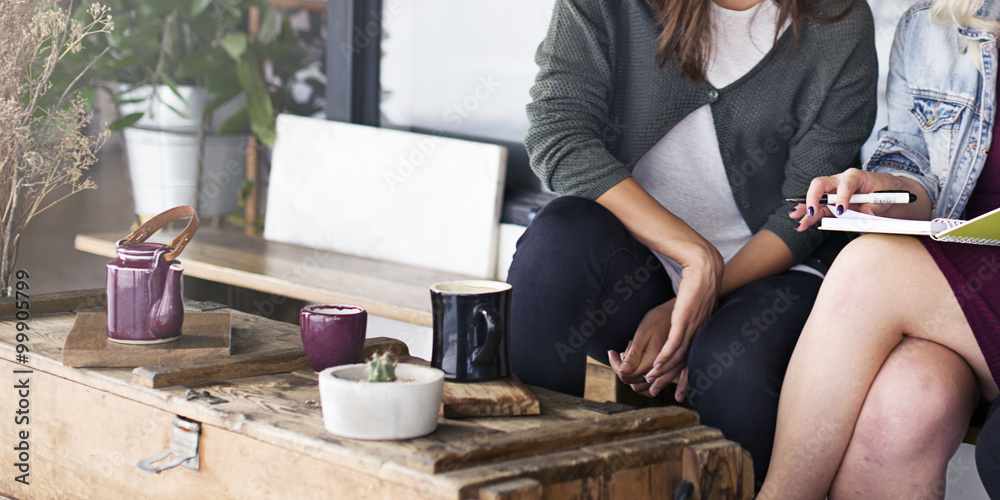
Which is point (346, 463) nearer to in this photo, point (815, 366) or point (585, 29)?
point (815, 366)

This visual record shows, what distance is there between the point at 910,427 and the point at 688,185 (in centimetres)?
55

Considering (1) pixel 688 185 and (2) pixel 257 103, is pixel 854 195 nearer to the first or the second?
(1) pixel 688 185

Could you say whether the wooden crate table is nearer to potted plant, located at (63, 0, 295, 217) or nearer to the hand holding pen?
the hand holding pen

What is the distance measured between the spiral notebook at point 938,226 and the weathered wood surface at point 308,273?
89 cm

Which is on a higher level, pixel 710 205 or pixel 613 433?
pixel 710 205

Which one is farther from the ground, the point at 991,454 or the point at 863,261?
the point at 863,261

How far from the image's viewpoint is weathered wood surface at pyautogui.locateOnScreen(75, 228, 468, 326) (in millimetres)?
2021

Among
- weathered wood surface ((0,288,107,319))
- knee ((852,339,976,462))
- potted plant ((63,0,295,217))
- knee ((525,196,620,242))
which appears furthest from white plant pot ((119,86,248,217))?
knee ((852,339,976,462))

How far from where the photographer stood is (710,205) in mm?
1550

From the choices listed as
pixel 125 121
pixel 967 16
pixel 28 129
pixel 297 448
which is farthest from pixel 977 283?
pixel 125 121

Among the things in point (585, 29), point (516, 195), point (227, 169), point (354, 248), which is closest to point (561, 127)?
point (585, 29)

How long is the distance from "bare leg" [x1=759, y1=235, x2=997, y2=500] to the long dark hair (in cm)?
44

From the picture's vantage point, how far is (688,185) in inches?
60.9

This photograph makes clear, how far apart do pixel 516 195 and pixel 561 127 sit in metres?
0.89
